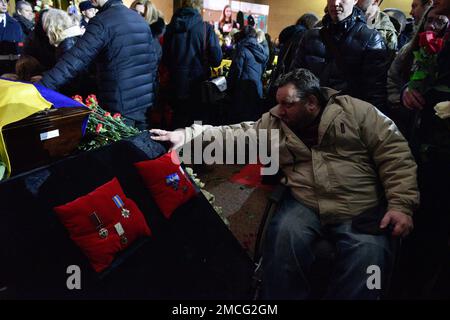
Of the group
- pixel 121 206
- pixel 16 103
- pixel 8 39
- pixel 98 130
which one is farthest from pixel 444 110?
pixel 8 39

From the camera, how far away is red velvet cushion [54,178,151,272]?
4.67 feet

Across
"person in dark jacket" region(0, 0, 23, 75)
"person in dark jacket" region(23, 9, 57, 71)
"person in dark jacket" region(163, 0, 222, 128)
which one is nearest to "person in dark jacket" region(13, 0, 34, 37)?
"person in dark jacket" region(0, 0, 23, 75)

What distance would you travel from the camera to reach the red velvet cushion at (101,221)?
1.42m

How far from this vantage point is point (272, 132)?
1.96 m

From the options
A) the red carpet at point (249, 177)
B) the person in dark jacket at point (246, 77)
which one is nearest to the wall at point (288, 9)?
the person in dark jacket at point (246, 77)

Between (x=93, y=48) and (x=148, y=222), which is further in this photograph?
Result: (x=93, y=48)

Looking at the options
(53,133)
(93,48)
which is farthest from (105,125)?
(93,48)

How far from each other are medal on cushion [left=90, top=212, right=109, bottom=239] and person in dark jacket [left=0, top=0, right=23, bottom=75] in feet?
11.8

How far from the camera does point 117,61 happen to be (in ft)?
8.05

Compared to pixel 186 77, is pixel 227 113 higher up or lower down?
lower down

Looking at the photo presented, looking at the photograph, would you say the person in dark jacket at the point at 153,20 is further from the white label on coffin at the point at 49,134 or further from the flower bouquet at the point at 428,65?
the flower bouquet at the point at 428,65

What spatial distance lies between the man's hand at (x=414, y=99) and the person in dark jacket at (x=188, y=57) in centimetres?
217
